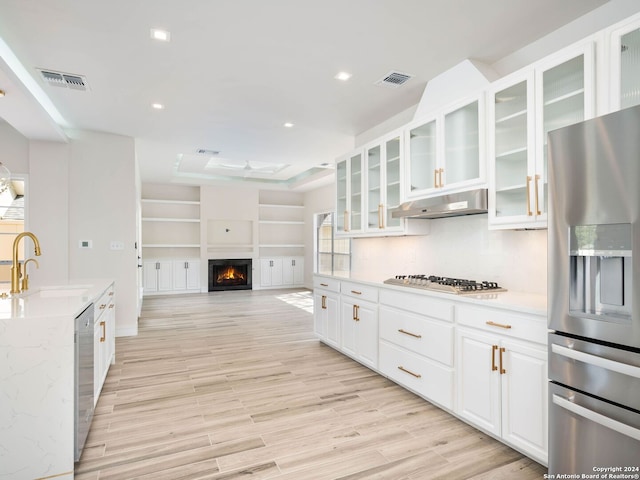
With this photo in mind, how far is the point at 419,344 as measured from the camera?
2916 mm

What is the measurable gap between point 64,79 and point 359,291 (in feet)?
11.2

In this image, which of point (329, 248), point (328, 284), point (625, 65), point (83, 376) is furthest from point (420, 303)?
point (329, 248)

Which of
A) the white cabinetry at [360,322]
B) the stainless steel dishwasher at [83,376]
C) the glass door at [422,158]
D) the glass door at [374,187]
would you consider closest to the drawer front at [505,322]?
the white cabinetry at [360,322]

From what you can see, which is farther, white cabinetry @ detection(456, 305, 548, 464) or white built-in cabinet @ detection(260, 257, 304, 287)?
white built-in cabinet @ detection(260, 257, 304, 287)

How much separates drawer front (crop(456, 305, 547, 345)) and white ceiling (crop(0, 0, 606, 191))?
6.36 feet

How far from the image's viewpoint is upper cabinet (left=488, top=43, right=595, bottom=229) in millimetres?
2150

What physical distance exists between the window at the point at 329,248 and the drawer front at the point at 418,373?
16.7 ft

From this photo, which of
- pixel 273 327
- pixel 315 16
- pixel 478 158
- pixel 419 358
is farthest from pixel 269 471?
pixel 273 327

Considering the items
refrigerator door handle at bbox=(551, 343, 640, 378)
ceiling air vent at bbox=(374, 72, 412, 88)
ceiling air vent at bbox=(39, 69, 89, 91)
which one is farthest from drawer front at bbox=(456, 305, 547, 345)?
ceiling air vent at bbox=(39, 69, 89, 91)

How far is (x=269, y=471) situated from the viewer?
207cm

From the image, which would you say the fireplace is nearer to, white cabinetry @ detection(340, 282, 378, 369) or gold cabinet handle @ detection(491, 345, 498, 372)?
white cabinetry @ detection(340, 282, 378, 369)

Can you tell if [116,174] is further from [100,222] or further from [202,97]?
[202,97]

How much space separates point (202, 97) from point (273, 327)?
3316mm

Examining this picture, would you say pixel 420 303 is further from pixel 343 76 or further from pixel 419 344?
pixel 343 76
